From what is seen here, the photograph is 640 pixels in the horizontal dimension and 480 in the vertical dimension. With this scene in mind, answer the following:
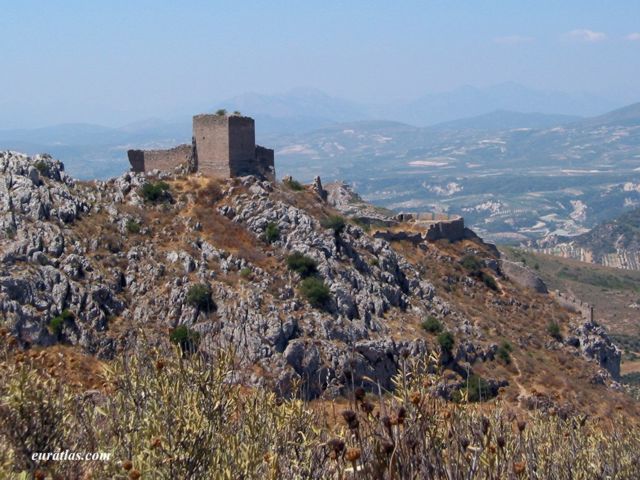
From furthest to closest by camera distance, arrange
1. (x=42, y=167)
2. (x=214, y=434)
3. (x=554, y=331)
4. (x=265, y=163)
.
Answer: (x=554, y=331) < (x=265, y=163) < (x=42, y=167) < (x=214, y=434)

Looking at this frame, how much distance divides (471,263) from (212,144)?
51.7 feet

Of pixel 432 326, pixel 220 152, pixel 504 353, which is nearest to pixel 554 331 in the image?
pixel 504 353

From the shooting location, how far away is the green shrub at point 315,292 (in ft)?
97.9

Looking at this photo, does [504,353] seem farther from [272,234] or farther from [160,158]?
[160,158]

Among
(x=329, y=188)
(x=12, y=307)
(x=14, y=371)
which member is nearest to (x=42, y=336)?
(x=12, y=307)

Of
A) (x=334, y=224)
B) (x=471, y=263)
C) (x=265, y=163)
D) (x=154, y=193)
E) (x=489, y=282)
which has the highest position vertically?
(x=265, y=163)

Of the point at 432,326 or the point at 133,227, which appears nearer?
the point at 133,227

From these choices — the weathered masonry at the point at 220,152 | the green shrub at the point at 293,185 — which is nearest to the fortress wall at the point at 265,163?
the weathered masonry at the point at 220,152

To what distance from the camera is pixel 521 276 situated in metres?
46.8

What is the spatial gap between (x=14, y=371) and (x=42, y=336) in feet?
54.5

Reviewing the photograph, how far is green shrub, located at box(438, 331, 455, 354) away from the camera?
30.7m

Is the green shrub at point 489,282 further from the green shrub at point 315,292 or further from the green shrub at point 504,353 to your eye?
the green shrub at point 315,292

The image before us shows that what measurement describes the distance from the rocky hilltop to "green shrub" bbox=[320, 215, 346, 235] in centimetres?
8

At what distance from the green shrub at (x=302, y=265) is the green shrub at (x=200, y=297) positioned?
4175 mm
